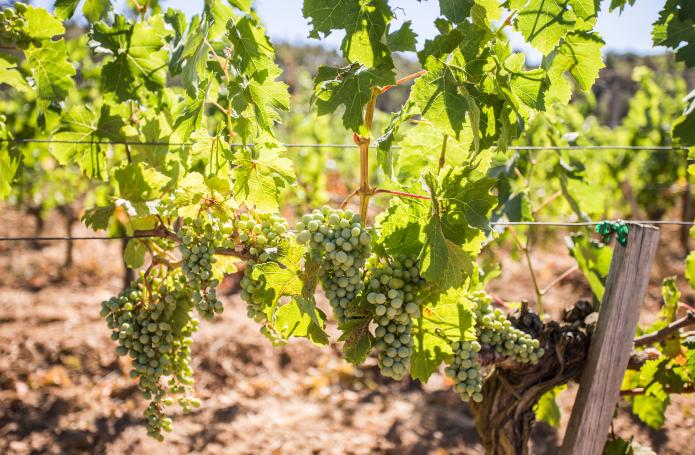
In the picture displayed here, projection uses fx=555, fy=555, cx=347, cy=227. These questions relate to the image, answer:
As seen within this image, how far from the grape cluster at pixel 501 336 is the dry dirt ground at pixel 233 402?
7.25ft

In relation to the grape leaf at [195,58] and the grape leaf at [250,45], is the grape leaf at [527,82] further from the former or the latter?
the grape leaf at [195,58]

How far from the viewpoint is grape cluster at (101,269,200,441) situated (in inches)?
70.7

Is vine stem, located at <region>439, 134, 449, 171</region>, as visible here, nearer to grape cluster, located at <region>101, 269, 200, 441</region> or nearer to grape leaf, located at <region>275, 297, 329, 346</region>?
grape leaf, located at <region>275, 297, 329, 346</region>

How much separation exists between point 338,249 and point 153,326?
751 mm

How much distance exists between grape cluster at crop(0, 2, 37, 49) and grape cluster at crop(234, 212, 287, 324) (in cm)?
103

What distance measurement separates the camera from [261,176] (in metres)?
1.59

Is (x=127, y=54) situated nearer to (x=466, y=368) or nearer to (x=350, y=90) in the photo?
(x=350, y=90)

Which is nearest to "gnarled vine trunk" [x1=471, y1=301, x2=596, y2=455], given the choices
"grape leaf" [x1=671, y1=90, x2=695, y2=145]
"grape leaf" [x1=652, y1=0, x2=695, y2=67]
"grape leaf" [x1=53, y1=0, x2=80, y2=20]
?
"grape leaf" [x1=671, y1=90, x2=695, y2=145]

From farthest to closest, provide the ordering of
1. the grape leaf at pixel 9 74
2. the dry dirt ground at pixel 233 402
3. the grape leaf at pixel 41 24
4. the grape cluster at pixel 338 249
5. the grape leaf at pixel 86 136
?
the dry dirt ground at pixel 233 402, the grape leaf at pixel 86 136, the grape leaf at pixel 9 74, the grape leaf at pixel 41 24, the grape cluster at pixel 338 249

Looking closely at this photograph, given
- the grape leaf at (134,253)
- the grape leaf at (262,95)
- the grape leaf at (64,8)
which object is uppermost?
the grape leaf at (64,8)

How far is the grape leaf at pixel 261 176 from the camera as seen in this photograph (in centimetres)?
158

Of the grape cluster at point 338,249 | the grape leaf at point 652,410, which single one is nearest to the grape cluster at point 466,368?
the grape cluster at point 338,249

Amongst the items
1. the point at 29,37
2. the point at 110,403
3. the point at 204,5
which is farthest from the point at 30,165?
the point at 204,5

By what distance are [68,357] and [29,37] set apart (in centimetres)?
355
